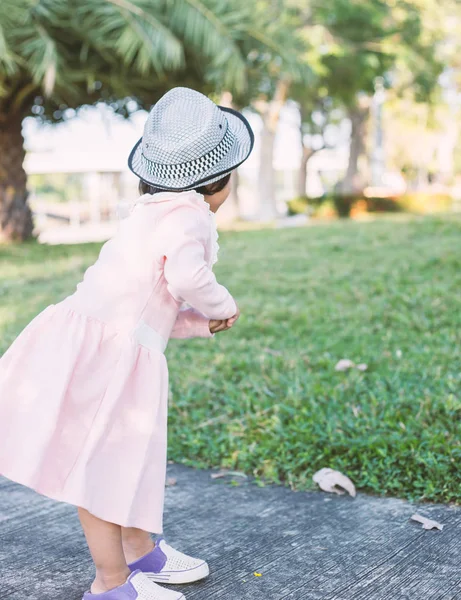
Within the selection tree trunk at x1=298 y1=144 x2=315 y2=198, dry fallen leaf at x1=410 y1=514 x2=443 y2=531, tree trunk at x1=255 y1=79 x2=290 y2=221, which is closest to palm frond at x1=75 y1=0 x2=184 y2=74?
dry fallen leaf at x1=410 y1=514 x2=443 y2=531

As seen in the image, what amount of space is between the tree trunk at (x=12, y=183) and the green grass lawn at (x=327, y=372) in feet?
11.3

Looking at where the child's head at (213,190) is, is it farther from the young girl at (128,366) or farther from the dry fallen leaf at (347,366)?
the dry fallen leaf at (347,366)

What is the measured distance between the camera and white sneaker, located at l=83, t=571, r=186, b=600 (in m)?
1.94

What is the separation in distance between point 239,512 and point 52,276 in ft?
17.9

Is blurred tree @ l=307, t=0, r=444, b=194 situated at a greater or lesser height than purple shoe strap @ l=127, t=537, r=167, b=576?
greater

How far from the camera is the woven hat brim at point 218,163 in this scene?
80.5 inches

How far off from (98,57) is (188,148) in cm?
879

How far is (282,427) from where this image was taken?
129 inches

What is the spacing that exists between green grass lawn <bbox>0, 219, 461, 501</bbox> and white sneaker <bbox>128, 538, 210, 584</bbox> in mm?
851

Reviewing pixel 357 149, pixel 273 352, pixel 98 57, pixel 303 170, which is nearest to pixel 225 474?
pixel 273 352

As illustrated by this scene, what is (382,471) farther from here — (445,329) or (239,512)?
(445,329)

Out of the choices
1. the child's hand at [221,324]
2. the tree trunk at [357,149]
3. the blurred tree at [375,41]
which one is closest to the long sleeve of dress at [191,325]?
the child's hand at [221,324]

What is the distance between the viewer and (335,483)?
2807mm

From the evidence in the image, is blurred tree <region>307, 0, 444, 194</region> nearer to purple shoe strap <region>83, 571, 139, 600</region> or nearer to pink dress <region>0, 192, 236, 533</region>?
pink dress <region>0, 192, 236, 533</region>
